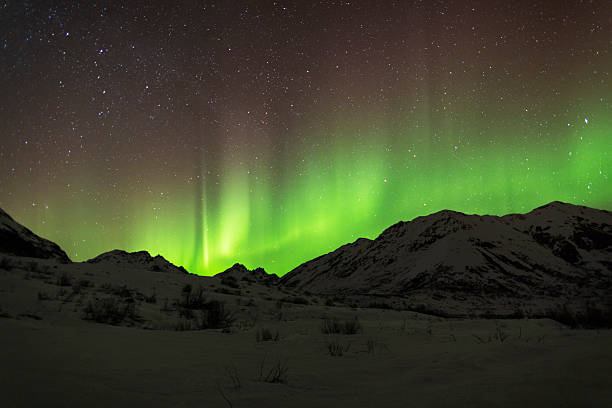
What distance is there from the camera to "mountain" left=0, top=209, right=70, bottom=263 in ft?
71.1

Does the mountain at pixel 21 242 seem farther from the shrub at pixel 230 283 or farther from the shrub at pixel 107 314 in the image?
the shrub at pixel 107 314

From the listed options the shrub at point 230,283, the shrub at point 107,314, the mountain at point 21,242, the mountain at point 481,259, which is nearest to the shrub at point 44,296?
the shrub at point 107,314

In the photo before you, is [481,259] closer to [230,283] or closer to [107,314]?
[230,283]

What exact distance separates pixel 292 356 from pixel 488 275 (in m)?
71.7

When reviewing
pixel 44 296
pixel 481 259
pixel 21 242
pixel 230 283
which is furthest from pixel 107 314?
pixel 481 259

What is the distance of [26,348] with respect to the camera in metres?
2.79

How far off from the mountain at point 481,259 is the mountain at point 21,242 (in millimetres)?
42858

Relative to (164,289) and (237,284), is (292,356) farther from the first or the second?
(237,284)

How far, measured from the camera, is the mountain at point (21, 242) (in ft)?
71.1

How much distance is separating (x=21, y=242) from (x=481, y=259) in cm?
7444

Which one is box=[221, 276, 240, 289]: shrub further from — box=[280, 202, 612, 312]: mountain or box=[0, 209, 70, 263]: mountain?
box=[280, 202, 612, 312]: mountain

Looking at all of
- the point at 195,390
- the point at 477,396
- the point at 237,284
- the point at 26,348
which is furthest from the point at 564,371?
the point at 237,284

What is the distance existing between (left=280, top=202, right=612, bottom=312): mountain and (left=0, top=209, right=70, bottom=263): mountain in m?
42.9

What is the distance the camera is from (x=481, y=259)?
7325cm
